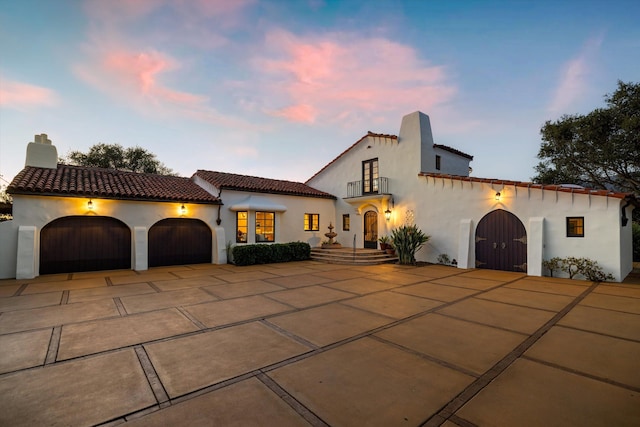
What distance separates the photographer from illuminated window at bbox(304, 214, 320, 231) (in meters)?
16.2

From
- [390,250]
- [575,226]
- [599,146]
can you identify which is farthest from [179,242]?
[599,146]

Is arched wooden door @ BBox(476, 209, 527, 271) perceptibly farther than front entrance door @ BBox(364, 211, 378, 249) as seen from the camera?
No

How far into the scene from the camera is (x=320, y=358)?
11.2ft

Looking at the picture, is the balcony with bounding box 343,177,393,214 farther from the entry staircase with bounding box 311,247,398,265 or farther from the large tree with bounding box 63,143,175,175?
the large tree with bounding box 63,143,175,175

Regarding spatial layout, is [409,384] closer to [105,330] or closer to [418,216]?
[105,330]

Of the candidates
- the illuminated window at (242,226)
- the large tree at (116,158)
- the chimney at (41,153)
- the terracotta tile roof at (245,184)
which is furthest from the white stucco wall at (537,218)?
the large tree at (116,158)

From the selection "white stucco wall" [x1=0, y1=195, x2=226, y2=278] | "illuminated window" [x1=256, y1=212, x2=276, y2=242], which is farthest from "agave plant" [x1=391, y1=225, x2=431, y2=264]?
"white stucco wall" [x1=0, y1=195, x2=226, y2=278]

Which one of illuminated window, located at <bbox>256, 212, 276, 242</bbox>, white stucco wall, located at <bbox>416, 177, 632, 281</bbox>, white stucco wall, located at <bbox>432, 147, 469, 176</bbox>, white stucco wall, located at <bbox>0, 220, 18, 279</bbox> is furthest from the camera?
white stucco wall, located at <bbox>432, 147, 469, 176</bbox>

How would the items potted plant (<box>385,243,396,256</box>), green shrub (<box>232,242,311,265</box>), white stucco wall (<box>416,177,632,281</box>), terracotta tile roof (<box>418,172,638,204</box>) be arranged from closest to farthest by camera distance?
terracotta tile roof (<box>418,172,638,204</box>)
white stucco wall (<box>416,177,632,281</box>)
green shrub (<box>232,242,311,265</box>)
potted plant (<box>385,243,396,256</box>)

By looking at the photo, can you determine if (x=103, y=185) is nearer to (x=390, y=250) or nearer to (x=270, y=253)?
(x=270, y=253)

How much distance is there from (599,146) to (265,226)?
18.6m

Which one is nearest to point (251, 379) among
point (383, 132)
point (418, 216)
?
point (418, 216)

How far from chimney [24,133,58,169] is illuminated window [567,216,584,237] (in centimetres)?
2083

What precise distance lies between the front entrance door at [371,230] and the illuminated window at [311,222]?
3.03 meters
